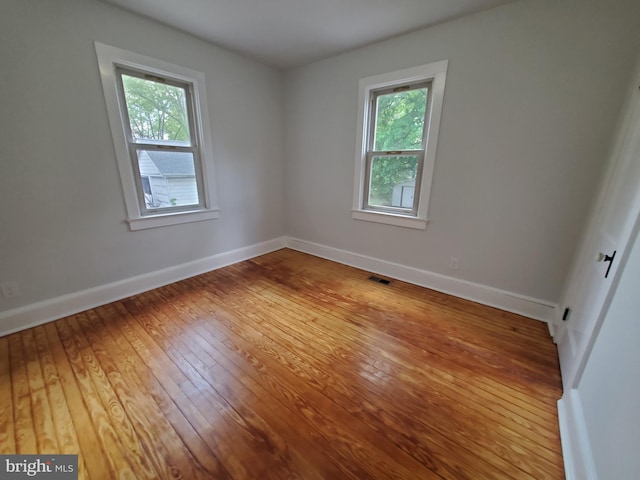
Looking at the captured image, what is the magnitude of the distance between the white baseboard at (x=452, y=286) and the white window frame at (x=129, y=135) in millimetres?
1736

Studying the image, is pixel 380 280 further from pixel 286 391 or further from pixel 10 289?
pixel 10 289

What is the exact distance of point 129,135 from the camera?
2.33 meters

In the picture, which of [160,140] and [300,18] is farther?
[160,140]

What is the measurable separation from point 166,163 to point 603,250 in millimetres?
3663

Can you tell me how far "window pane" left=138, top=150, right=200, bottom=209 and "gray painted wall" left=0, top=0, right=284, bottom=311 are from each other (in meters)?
0.26

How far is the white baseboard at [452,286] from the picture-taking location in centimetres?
222

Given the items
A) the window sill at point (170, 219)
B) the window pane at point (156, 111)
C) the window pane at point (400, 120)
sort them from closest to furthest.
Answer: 1. the window pane at point (156, 111)
2. the window sill at point (170, 219)
3. the window pane at point (400, 120)

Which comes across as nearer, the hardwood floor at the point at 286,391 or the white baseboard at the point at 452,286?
the hardwood floor at the point at 286,391

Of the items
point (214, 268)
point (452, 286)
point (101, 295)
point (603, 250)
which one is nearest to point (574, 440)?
point (603, 250)

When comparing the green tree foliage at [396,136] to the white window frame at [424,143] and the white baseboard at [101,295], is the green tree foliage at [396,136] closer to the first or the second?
the white window frame at [424,143]

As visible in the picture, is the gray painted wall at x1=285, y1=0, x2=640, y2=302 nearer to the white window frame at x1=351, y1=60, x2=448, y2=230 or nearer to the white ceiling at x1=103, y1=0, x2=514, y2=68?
the white window frame at x1=351, y1=60, x2=448, y2=230

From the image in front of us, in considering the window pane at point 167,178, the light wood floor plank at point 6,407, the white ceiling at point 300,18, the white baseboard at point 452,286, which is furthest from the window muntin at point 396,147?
the light wood floor plank at point 6,407

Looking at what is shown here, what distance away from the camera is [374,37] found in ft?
8.21

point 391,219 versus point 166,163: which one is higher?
point 166,163
